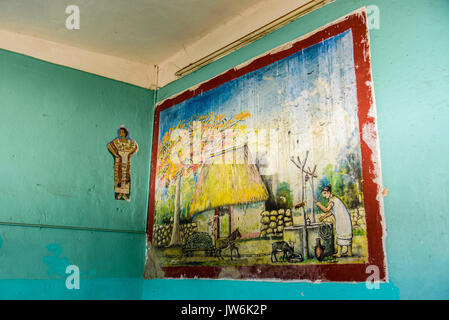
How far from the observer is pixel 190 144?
3.64 meters

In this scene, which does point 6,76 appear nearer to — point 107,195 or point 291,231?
point 107,195

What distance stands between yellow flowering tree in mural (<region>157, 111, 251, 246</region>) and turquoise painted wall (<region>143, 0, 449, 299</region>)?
111cm

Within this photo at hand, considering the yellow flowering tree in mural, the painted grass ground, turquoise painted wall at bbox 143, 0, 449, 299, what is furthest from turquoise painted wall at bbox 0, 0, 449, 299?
the yellow flowering tree in mural

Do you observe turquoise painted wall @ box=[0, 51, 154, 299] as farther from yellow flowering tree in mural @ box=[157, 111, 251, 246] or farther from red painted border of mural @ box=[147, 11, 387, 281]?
red painted border of mural @ box=[147, 11, 387, 281]

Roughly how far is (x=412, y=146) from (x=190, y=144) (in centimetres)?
190

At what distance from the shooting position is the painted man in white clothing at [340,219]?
93.4 inches

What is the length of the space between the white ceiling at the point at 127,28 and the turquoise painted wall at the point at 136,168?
0.51 feet

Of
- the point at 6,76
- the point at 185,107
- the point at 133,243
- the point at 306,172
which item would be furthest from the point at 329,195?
the point at 6,76

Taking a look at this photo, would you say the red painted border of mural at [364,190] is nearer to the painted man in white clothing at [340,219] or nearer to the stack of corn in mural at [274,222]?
the painted man in white clothing at [340,219]

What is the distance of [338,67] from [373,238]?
1043 mm

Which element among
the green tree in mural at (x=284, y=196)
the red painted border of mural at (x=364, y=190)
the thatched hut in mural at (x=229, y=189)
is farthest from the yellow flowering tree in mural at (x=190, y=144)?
the green tree in mural at (x=284, y=196)

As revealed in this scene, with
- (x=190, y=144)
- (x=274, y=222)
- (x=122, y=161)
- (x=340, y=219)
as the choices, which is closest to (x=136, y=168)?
(x=122, y=161)

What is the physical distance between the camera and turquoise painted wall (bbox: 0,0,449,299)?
7.02ft

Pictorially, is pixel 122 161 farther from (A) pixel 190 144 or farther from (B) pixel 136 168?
(A) pixel 190 144
